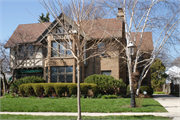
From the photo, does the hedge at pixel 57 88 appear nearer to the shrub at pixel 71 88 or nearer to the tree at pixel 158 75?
the shrub at pixel 71 88

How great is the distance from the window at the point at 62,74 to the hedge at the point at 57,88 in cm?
175

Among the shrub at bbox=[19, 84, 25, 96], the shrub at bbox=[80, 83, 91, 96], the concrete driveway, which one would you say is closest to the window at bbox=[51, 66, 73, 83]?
the shrub at bbox=[80, 83, 91, 96]

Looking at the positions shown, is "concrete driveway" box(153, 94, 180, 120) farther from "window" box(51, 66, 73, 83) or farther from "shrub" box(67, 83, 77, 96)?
"window" box(51, 66, 73, 83)

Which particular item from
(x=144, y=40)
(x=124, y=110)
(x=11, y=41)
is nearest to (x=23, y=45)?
(x=11, y=41)

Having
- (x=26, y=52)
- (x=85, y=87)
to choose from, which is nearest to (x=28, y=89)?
(x=26, y=52)

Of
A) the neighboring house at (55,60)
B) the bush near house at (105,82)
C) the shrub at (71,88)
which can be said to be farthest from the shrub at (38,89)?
the bush near house at (105,82)

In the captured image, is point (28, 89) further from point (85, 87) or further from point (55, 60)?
point (85, 87)

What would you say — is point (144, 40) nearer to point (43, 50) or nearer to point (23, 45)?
point (43, 50)

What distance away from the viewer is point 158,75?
1339 inches

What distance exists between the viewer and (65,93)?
62.5ft

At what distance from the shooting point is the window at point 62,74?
1978 centimetres

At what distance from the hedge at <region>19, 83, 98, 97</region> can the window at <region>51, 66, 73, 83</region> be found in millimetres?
1754

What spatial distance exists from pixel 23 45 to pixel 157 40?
14.9 m

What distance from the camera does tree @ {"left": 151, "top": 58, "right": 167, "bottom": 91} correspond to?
33.8 meters
